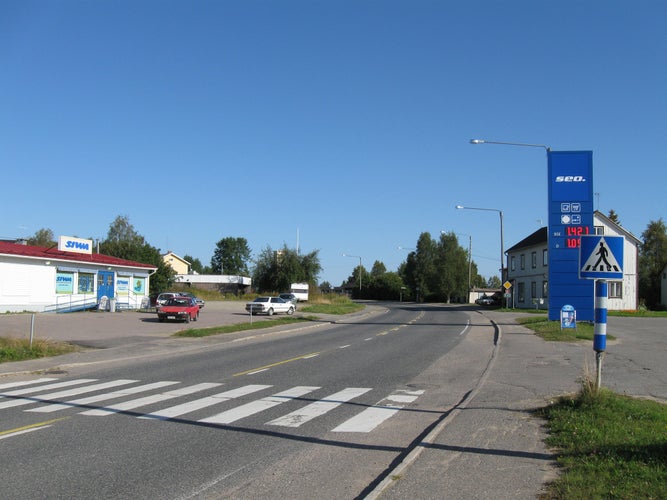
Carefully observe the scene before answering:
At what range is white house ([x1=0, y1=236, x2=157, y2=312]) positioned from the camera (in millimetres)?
33125

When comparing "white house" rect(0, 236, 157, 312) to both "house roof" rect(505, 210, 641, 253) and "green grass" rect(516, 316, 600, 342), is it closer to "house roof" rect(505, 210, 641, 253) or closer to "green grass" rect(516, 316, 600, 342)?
"green grass" rect(516, 316, 600, 342)

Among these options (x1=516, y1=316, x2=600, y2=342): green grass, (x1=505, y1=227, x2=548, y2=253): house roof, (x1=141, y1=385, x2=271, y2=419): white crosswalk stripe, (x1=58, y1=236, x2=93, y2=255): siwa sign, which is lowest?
(x1=141, y1=385, x2=271, y2=419): white crosswalk stripe

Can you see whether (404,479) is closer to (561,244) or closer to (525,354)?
(525,354)

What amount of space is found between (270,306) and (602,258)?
1443 inches

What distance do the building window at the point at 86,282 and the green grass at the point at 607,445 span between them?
36.0 meters

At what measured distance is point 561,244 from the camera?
102 ft

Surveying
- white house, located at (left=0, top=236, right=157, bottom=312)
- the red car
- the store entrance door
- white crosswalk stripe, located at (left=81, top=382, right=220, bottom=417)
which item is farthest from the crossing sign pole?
the store entrance door

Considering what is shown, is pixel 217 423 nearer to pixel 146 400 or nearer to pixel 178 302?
pixel 146 400

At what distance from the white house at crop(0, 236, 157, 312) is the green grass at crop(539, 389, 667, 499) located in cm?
3286

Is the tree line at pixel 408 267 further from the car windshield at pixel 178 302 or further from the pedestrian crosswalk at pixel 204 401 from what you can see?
the pedestrian crosswalk at pixel 204 401

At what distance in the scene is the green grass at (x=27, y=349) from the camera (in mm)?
16484

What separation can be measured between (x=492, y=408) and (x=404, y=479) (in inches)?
167

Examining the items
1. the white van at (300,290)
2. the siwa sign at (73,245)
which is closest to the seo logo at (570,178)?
the siwa sign at (73,245)

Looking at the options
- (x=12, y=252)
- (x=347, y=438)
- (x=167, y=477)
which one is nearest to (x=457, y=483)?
(x=347, y=438)
